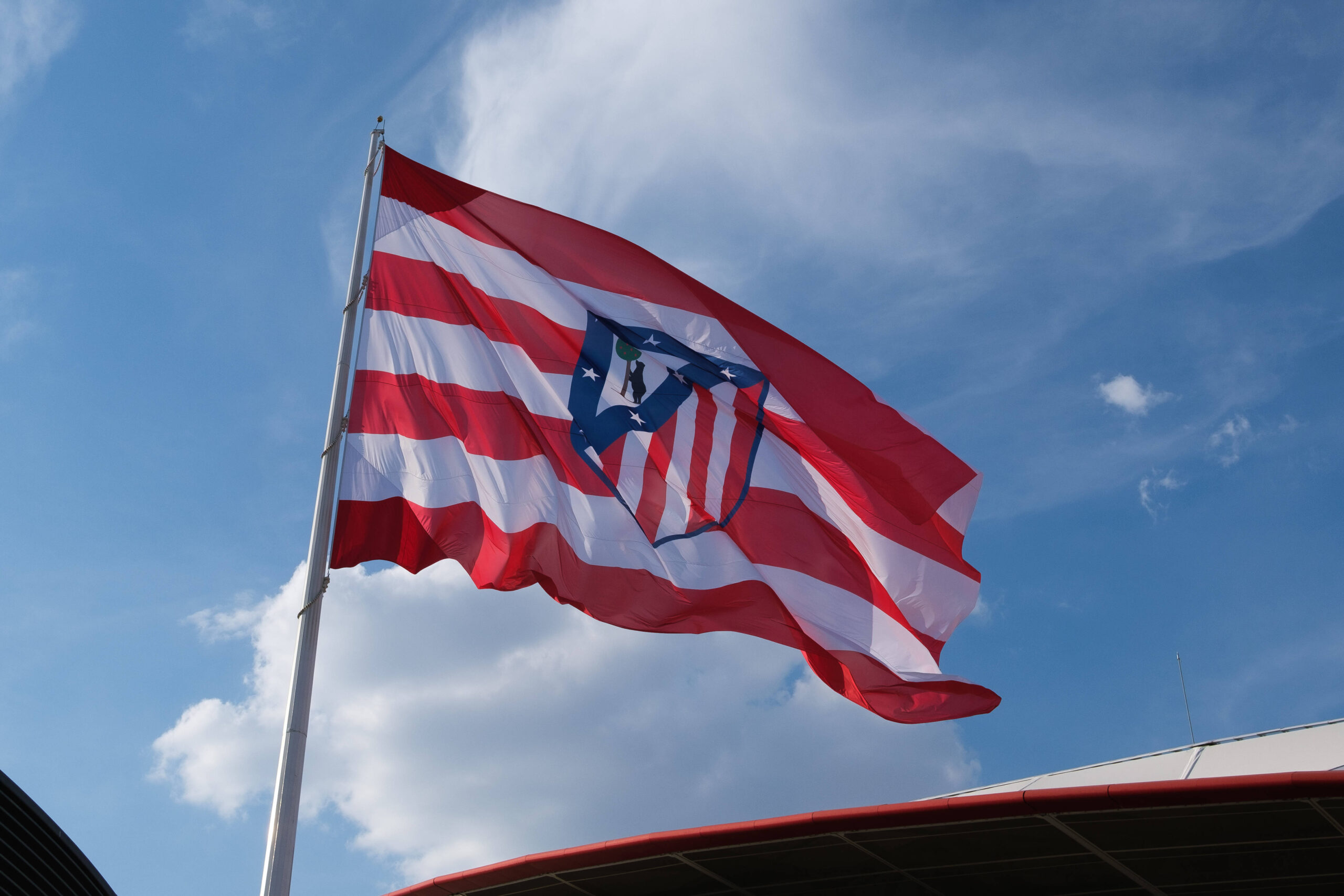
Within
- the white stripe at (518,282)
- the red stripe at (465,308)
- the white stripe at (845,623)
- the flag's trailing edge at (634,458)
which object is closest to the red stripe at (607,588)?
the flag's trailing edge at (634,458)

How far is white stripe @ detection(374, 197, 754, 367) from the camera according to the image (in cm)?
1148

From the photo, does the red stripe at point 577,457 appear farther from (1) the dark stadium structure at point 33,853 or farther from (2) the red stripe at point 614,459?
(1) the dark stadium structure at point 33,853

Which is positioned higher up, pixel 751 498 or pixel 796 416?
pixel 796 416

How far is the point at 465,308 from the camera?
11391 millimetres

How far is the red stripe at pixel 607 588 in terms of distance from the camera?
388 inches

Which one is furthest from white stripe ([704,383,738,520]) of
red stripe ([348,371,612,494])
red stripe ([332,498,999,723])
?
red stripe ([348,371,612,494])

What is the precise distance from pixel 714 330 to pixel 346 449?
4178 mm

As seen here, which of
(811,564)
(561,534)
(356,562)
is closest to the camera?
(356,562)

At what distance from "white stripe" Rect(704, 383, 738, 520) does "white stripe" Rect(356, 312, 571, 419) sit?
156cm

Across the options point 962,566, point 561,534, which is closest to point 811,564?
point 962,566

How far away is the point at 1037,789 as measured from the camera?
10672 mm

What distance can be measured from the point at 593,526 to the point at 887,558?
3134 mm

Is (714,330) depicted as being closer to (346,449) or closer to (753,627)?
(753,627)

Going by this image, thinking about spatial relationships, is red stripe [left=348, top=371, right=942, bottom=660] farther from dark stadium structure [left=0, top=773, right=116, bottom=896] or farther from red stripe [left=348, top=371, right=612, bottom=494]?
dark stadium structure [left=0, top=773, right=116, bottom=896]
